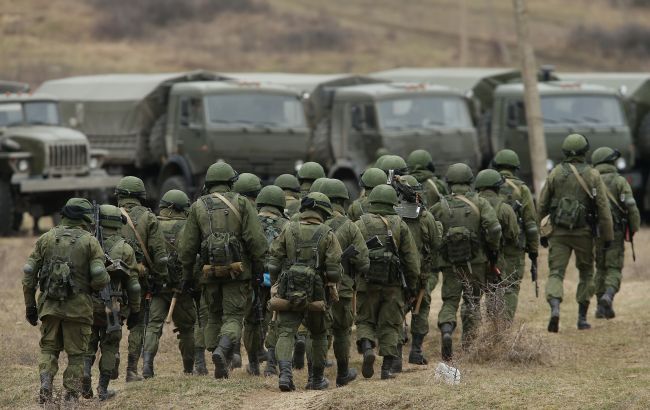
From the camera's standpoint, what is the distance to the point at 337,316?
11.7 meters

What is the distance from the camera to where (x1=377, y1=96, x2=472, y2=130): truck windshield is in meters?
24.2

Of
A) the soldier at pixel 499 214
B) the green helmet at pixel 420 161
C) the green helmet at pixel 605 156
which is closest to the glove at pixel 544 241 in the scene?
the soldier at pixel 499 214

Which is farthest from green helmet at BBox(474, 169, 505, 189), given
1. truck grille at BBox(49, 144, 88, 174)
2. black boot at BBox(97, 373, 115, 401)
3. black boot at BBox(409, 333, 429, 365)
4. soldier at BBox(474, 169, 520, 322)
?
truck grille at BBox(49, 144, 88, 174)

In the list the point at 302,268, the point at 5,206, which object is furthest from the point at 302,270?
the point at 5,206

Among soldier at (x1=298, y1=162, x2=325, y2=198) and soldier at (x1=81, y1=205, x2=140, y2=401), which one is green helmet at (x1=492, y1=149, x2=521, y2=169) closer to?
soldier at (x1=298, y1=162, x2=325, y2=198)

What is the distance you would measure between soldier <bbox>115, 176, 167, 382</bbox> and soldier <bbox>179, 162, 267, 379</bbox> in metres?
0.25

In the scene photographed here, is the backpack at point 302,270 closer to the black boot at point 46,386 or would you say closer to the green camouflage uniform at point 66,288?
the green camouflage uniform at point 66,288

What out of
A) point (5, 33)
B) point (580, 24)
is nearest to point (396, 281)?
point (5, 33)

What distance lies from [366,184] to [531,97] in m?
10.3

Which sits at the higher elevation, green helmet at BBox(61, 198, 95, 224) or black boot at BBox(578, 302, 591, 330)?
green helmet at BBox(61, 198, 95, 224)

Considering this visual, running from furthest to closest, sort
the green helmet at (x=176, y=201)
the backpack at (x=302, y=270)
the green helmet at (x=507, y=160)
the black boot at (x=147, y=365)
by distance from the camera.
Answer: the green helmet at (x=507, y=160)
the green helmet at (x=176, y=201)
the black boot at (x=147, y=365)
the backpack at (x=302, y=270)

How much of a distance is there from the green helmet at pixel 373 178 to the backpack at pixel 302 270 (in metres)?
1.39

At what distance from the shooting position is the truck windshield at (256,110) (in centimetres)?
2436

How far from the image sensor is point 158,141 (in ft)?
84.4
